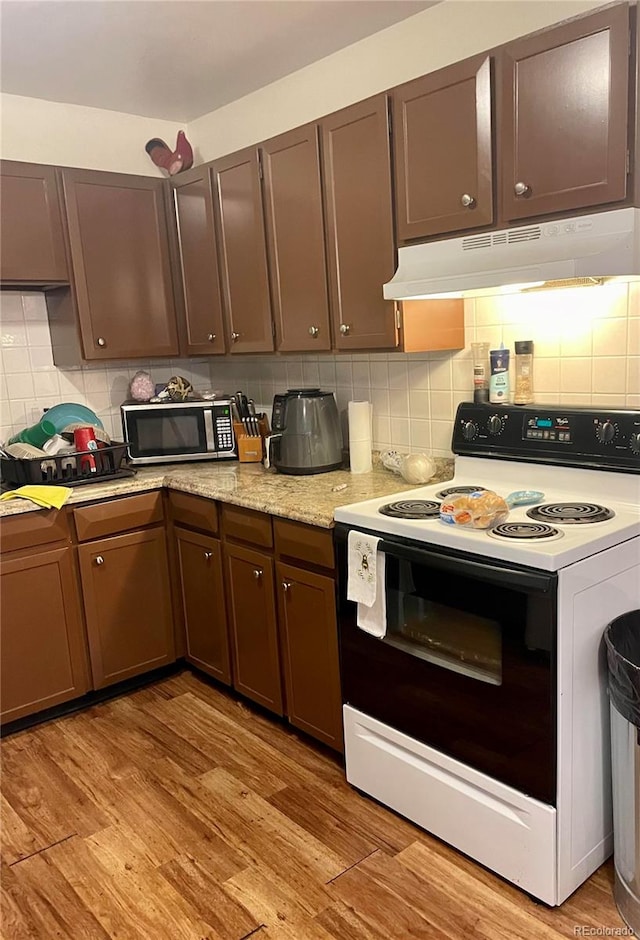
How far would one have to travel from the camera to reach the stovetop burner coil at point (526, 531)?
175 cm

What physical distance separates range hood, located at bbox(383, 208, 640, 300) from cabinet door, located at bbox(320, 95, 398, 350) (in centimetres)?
20

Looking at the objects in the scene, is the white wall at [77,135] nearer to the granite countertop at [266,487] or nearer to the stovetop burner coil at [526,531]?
the granite countertop at [266,487]

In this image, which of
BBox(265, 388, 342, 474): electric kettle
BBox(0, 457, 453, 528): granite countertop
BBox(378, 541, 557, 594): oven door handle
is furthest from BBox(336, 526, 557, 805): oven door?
BBox(265, 388, 342, 474): electric kettle

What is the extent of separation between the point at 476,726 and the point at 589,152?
1493 mm

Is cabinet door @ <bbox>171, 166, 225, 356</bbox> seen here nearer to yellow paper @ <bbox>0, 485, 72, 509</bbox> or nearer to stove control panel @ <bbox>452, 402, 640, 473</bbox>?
yellow paper @ <bbox>0, 485, 72, 509</bbox>

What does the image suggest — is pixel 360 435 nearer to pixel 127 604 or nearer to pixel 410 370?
pixel 410 370

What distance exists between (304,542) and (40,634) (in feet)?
3.88

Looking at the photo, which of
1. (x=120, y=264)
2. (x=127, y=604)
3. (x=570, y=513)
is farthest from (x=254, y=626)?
(x=120, y=264)

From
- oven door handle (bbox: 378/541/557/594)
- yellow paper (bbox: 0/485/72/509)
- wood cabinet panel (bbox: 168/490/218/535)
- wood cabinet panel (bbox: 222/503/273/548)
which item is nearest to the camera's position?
oven door handle (bbox: 378/541/557/594)

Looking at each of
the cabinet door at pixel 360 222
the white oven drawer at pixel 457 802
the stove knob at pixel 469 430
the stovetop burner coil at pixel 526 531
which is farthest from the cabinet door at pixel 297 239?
the white oven drawer at pixel 457 802

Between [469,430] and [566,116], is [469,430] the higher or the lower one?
the lower one

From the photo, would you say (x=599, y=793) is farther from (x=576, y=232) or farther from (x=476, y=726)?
(x=576, y=232)

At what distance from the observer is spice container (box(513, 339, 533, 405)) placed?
230 centimetres

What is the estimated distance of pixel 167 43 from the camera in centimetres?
261
